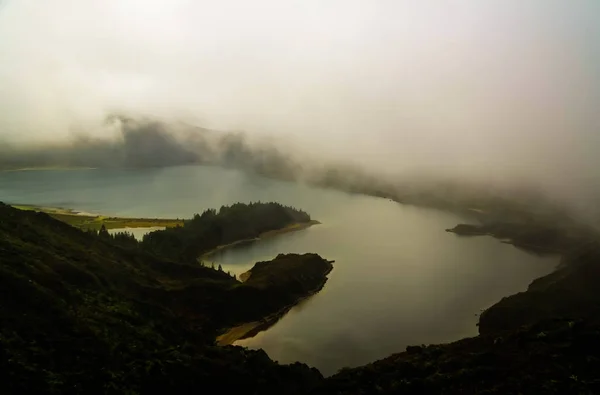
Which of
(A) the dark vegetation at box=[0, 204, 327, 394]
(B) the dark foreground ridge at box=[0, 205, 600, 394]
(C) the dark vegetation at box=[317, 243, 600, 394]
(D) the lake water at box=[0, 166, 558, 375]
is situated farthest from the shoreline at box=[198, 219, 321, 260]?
(C) the dark vegetation at box=[317, 243, 600, 394]

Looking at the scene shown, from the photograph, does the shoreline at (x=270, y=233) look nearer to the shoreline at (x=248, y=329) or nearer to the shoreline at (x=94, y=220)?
the shoreline at (x=94, y=220)

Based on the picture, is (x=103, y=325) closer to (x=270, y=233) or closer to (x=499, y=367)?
(x=499, y=367)

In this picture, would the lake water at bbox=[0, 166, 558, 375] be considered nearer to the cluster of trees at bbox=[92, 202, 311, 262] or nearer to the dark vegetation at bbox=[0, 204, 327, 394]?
the cluster of trees at bbox=[92, 202, 311, 262]

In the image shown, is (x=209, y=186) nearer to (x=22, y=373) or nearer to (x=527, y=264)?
(x=527, y=264)

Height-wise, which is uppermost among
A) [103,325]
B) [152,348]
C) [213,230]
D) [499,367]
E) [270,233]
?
[213,230]

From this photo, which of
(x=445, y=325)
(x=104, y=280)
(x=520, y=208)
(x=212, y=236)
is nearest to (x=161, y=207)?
(x=212, y=236)

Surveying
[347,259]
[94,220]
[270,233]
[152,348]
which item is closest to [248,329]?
Result: [152,348]
